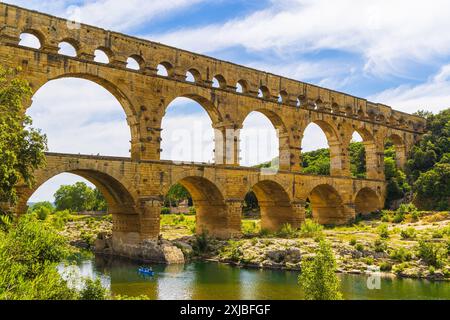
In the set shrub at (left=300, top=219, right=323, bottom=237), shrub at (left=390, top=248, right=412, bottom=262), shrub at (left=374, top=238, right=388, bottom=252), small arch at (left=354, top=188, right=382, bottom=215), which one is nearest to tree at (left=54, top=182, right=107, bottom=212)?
small arch at (left=354, top=188, right=382, bottom=215)

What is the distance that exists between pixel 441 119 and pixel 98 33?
4514 cm

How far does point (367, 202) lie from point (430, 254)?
23.6m

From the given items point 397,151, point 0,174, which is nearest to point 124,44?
point 0,174

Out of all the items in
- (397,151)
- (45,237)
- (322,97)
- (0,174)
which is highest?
(322,97)

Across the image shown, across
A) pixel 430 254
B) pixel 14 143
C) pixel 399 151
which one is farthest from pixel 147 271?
pixel 399 151

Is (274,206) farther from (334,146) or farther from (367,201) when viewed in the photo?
(367,201)

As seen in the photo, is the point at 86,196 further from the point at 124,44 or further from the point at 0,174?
the point at 0,174

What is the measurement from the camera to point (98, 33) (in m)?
28.9

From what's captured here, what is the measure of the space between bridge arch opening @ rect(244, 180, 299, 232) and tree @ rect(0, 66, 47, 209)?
21475mm

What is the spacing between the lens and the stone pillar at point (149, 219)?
2936cm

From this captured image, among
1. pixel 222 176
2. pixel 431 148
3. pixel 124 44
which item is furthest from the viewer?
pixel 431 148

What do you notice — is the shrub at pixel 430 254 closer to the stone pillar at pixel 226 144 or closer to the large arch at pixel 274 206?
the large arch at pixel 274 206

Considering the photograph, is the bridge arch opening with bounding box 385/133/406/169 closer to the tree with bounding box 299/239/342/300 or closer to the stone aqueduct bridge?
the stone aqueduct bridge

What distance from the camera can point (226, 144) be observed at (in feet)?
115
